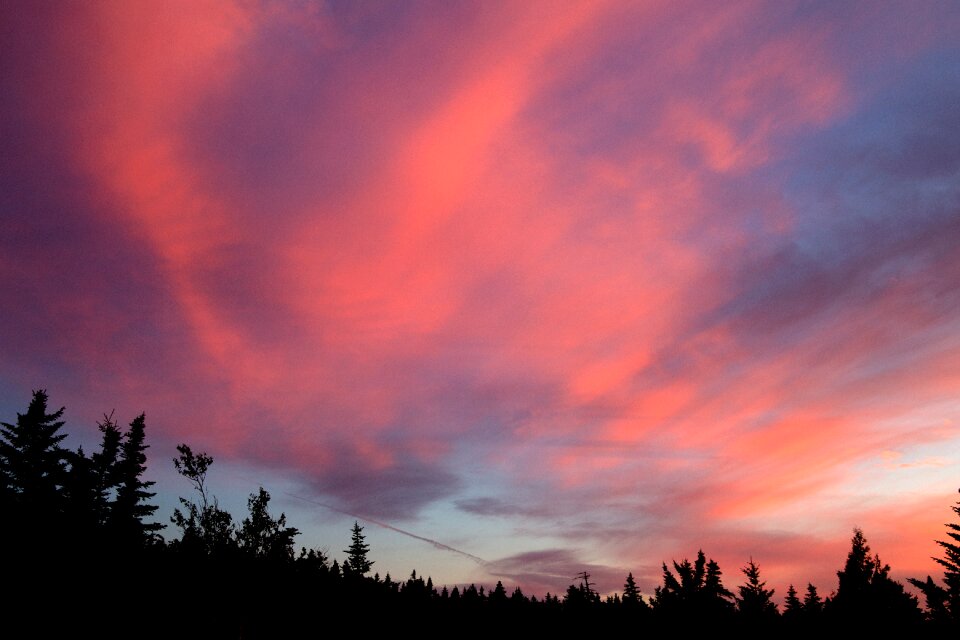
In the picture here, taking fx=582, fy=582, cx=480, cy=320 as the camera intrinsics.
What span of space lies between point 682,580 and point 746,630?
19754 mm

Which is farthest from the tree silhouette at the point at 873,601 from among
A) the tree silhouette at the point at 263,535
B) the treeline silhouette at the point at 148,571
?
the tree silhouette at the point at 263,535

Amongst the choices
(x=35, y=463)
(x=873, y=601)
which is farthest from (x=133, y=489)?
(x=873, y=601)

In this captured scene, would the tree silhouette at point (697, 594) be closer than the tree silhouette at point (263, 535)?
No

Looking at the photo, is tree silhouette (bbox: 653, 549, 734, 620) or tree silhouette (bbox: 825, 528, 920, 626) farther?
tree silhouette (bbox: 653, 549, 734, 620)

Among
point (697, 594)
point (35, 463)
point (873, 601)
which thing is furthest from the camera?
point (697, 594)

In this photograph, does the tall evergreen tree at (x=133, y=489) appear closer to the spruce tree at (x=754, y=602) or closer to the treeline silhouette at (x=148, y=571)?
the treeline silhouette at (x=148, y=571)

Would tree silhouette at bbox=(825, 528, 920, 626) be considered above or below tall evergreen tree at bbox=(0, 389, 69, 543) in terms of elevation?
below

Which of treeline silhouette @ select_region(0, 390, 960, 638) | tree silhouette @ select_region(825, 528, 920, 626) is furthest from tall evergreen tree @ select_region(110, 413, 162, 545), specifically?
tree silhouette @ select_region(825, 528, 920, 626)

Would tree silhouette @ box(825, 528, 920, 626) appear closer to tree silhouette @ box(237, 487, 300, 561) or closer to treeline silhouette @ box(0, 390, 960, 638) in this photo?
treeline silhouette @ box(0, 390, 960, 638)

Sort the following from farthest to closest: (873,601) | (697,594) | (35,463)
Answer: (697,594), (35,463), (873,601)

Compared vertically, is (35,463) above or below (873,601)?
above

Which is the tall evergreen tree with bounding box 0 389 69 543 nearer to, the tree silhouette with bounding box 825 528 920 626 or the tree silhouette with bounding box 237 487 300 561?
the tree silhouette with bounding box 237 487 300 561

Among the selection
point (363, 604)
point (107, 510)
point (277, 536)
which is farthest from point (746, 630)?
point (107, 510)

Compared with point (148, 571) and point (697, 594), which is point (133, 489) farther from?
point (697, 594)
